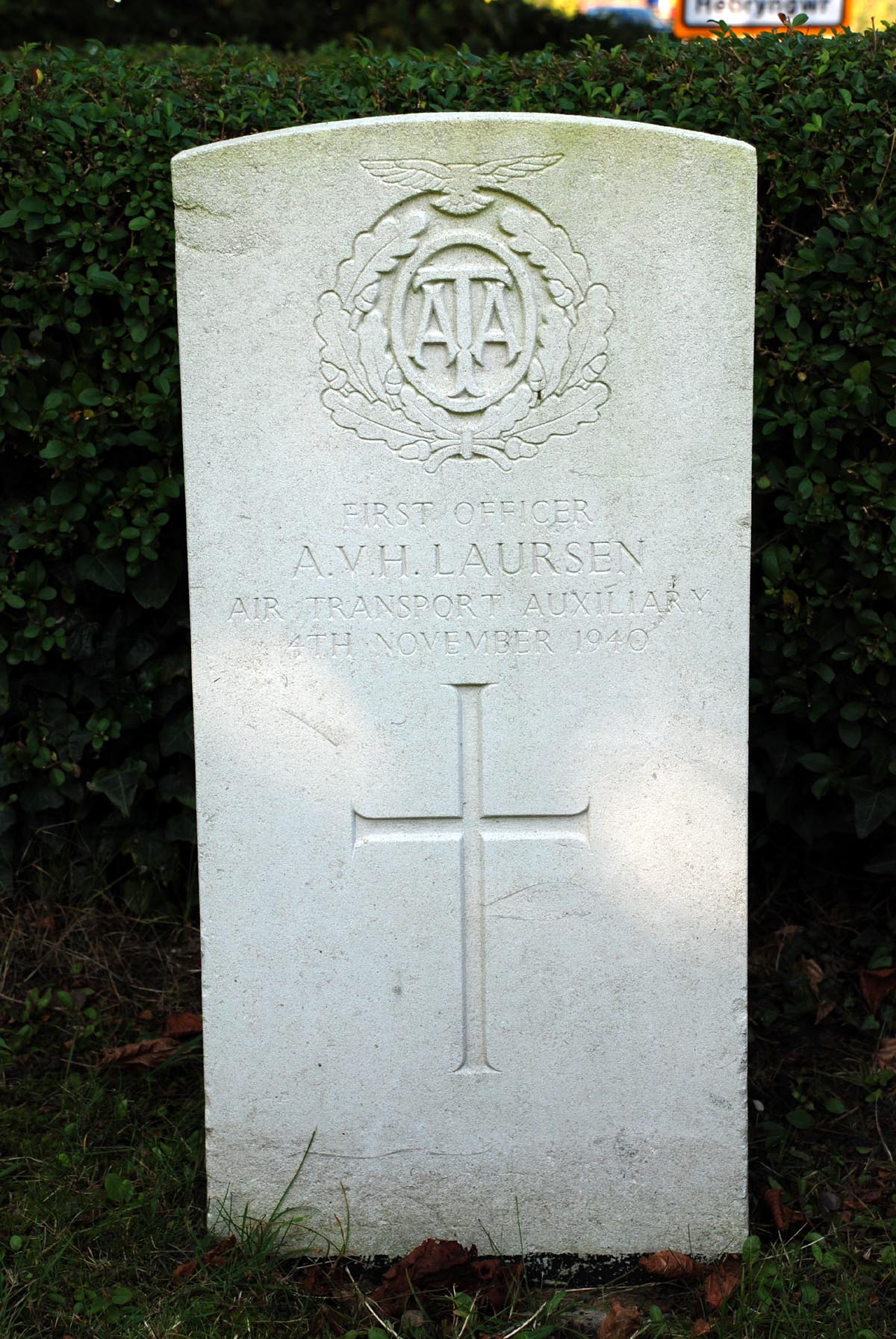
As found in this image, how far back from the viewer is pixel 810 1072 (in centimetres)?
312

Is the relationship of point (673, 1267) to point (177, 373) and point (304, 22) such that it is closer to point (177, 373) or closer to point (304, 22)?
point (177, 373)

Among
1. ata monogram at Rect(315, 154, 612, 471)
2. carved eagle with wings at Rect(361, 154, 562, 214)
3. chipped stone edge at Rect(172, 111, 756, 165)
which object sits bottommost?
ata monogram at Rect(315, 154, 612, 471)

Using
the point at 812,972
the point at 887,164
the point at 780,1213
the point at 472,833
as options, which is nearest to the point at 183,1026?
the point at 472,833

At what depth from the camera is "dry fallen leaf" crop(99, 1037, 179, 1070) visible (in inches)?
123

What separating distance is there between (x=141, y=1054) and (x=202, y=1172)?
440 millimetres

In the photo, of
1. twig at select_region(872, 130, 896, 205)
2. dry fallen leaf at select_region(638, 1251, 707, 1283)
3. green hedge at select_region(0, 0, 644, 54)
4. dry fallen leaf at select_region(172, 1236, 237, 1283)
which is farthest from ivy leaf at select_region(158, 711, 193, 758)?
green hedge at select_region(0, 0, 644, 54)

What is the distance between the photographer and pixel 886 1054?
3131 mm

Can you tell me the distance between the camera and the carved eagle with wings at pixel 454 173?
2.27 metres

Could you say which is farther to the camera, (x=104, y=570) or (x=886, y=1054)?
(x=104, y=570)

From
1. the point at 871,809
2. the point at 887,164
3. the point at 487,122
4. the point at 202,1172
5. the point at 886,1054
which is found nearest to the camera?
the point at 487,122

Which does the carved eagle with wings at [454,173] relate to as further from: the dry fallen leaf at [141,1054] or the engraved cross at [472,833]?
the dry fallen leaf at [141,1054]

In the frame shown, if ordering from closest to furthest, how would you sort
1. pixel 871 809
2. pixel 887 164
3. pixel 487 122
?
pixel 487 122 < pixel 887 164 < pixel 871 809

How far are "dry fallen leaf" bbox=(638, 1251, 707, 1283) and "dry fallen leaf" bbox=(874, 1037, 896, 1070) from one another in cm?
81

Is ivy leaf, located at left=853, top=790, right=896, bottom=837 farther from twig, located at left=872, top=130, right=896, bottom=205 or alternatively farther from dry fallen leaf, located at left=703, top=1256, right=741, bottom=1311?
twig, located at left=872, top=130, right=896, bottom=205
